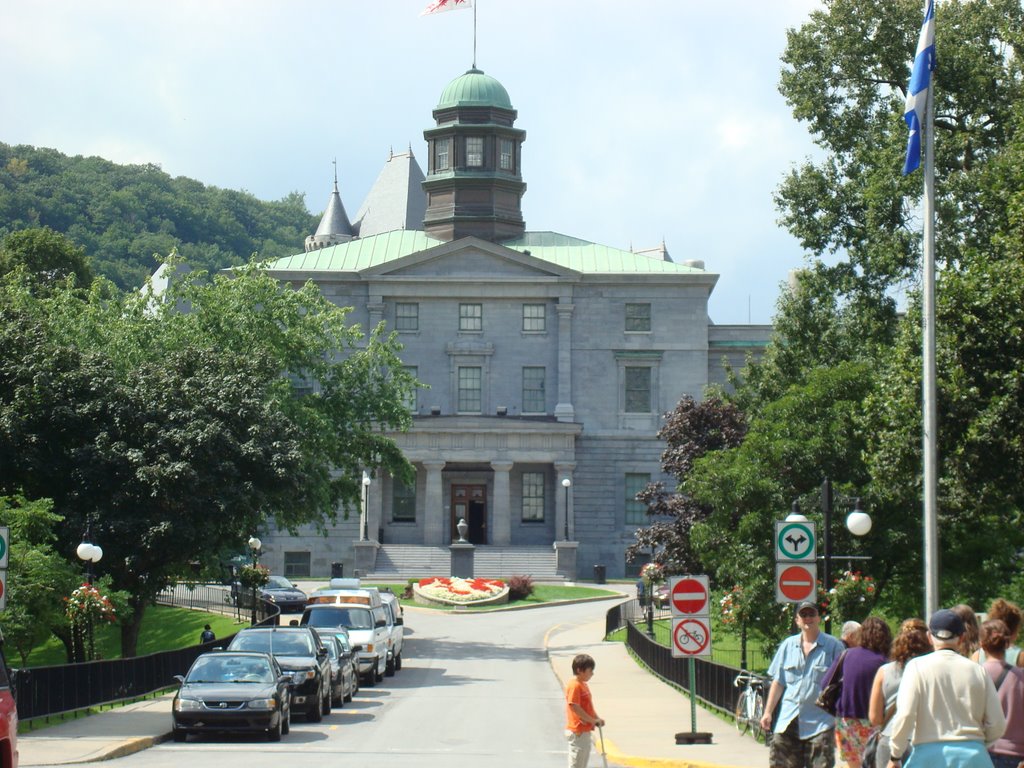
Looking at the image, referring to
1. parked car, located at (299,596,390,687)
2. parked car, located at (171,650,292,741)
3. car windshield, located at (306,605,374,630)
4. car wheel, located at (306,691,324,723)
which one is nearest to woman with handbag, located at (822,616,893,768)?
parked car, located at (171,650,292,741)

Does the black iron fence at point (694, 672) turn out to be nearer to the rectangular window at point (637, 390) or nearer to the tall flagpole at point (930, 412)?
the tall flagpole at point (930, 412)

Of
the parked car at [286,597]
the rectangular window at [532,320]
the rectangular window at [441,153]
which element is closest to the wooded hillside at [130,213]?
the rectangular window at [441,153]

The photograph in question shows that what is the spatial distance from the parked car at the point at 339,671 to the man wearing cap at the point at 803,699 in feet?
53.3

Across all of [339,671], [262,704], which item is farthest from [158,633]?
[262,704]

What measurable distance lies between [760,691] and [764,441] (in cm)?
1178

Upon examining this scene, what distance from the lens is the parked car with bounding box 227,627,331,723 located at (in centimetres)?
2691

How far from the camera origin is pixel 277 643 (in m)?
28.0

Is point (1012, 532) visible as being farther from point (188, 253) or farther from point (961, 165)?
point (188, 253)

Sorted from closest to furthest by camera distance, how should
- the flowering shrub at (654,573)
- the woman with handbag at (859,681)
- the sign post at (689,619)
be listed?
the woman with handbag at (859,681) < the sign post at (689,619) < the flowering shrub at (654,573)

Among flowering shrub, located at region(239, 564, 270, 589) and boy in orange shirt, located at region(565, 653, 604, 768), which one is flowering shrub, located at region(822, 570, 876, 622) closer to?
boy in orange shirt, located at region(565, 653, 604, 768)

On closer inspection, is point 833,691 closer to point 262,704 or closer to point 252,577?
point 262,704

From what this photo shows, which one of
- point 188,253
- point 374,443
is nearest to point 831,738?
point 374,443

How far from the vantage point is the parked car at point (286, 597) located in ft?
186

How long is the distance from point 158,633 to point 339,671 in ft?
75.1
